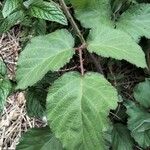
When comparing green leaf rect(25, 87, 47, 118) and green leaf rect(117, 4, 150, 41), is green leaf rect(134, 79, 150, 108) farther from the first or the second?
green leaf rect(25, 87, 47, 118)

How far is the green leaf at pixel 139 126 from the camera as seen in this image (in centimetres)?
140

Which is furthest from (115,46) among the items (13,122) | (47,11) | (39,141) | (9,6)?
(13,122)

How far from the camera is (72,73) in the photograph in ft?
3.63

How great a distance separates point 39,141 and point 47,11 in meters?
0.48

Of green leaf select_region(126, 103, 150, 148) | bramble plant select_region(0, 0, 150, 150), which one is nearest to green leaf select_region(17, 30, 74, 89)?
bramble plant select_region(0, 0, 150, 150)

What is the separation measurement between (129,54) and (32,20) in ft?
1.55

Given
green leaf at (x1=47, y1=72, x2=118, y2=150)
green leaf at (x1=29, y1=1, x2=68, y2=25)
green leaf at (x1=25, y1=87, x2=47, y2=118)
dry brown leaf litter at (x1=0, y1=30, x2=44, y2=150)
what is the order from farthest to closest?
dry brown leaf litter at (x1=0, y1=30, x2=44, y2=150) → green leaf at (x1=25, y1=87, x2=47, y2=118) → green leaf at (x1=29, y1=1, x2=68, y2=25) → green leaf at (x1=47, y1=72, x2=118, y2=150)

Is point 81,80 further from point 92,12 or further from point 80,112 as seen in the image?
point 92,12

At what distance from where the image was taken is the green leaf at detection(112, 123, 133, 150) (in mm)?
1444

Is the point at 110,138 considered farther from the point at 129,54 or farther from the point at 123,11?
the point at 123,11

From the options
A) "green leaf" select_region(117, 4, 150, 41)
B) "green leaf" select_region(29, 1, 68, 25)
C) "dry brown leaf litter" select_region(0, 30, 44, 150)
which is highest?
"green leaf" select_region(29, 1, 68, 25)

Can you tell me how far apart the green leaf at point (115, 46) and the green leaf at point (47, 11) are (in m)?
0.13

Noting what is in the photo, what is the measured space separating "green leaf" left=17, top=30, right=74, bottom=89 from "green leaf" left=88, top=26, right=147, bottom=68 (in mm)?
75

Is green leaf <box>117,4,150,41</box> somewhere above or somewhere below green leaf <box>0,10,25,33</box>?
below
